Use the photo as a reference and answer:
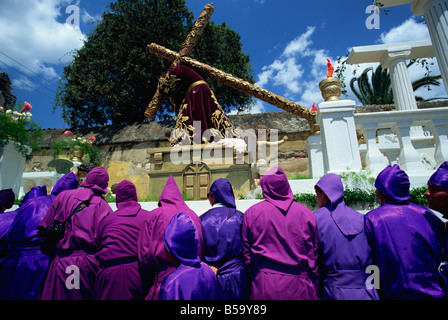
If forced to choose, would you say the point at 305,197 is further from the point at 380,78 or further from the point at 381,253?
the point at 380,78

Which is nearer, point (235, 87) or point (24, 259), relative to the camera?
point (24, 259)

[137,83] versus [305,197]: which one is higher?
[137,83]

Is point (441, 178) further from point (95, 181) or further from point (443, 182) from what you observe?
point (95, 181)

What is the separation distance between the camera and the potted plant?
5.40m

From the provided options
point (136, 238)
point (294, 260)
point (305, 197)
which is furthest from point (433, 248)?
point (136, 238)

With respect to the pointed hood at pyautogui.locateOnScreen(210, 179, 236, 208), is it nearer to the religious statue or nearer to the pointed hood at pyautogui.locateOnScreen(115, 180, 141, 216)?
the pointed hood at pyautogui.locateOnScreen(115, 180, 141, 216)

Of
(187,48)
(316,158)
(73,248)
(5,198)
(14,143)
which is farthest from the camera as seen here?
(187,48)

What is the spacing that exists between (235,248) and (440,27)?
518cm

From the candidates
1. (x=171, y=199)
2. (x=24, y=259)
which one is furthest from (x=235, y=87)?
(x=24, y=259)

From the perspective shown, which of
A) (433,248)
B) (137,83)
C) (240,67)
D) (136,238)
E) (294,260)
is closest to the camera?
(433,248)

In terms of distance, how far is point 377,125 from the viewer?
4223mm

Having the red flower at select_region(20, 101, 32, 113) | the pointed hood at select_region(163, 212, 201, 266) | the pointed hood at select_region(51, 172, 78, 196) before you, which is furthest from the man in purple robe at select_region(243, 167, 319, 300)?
the red flower at select_region(20, 101, 32, 113)

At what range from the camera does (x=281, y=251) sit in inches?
79.5

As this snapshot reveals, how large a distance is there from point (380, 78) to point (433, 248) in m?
22.2
